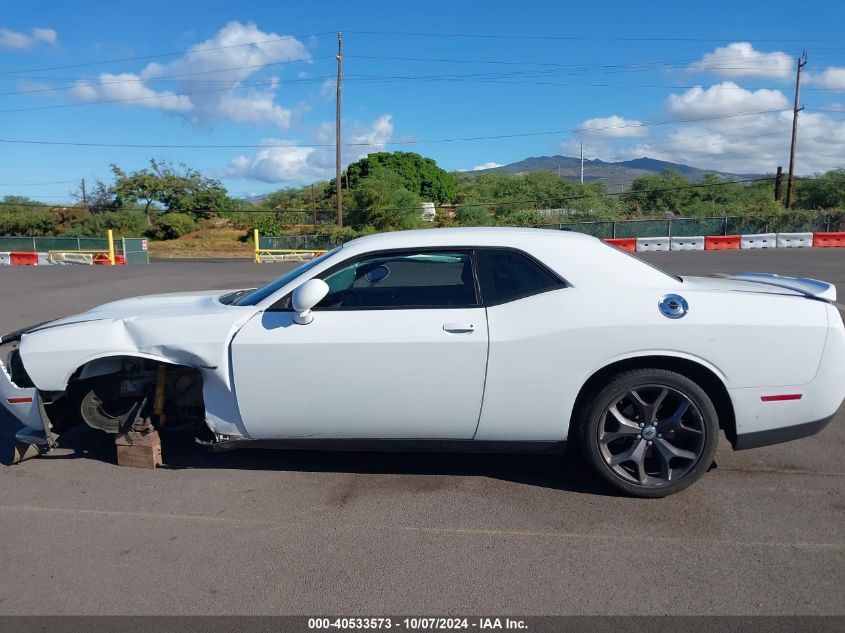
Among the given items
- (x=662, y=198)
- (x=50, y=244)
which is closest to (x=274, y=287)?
(x=50, y=244)

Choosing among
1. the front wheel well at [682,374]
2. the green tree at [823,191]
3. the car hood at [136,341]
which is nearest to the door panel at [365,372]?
the car hood at [136,341]

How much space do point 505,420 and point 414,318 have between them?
2.59ft

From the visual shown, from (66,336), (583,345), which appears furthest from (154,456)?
(583,345)

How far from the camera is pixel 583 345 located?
3.62 metres

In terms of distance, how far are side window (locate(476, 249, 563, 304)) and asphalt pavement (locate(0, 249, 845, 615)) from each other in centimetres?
113

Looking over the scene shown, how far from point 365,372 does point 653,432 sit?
1675 mm

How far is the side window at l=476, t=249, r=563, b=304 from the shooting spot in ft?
12.4

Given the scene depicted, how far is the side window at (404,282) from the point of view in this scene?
3.85 meters

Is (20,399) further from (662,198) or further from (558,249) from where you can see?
(662,198)

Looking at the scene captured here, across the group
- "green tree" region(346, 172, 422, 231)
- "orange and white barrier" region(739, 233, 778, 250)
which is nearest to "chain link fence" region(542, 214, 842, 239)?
"orange and white barrier" region(739, 233, 778, 250)

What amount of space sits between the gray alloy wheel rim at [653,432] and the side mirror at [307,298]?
1.74 metres

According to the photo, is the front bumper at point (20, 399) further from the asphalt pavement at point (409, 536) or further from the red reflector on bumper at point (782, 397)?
the red reflector on bumper at point (782, 397)

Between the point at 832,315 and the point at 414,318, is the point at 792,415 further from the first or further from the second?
the point at 414,318

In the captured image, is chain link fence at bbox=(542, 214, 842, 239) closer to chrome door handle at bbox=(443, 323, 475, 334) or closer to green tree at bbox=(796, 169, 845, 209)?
green tree at bbox=(796, 169, 845, 209)
